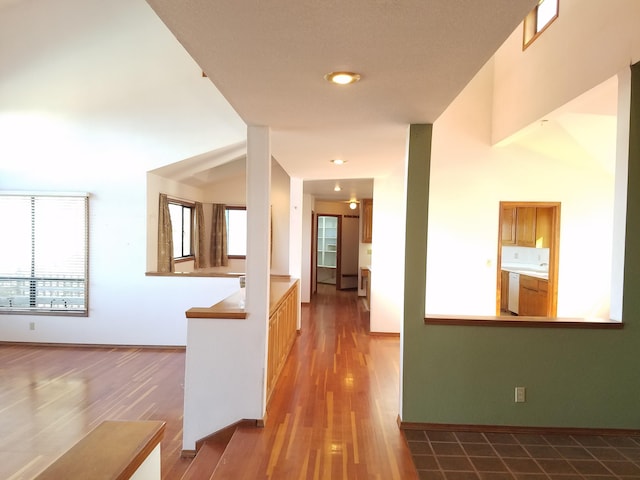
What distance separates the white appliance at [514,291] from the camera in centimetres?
601

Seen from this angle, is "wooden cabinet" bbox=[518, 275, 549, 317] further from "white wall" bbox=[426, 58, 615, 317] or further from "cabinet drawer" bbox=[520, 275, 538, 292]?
"white wall" bbox=[426, 58, 615, 317]

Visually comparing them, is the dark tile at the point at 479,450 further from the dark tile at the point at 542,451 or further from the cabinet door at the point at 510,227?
the cabinet door at the point at 510,227

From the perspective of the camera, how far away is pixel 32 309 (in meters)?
4.98

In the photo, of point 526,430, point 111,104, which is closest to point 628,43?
point 526,430

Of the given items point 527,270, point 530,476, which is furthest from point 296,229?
point 527,270

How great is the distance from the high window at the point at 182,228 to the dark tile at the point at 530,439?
17.5 ft

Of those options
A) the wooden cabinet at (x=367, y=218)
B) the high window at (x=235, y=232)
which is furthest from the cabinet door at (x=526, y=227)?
the high window at (x=235, y=232)

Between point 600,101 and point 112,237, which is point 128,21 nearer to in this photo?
point 112,237

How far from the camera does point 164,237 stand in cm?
527

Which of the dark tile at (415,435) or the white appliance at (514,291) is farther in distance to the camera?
the white appliance at (514,291)

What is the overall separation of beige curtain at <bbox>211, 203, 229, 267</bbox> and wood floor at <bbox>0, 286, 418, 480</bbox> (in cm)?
255

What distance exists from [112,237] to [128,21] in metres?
2.89

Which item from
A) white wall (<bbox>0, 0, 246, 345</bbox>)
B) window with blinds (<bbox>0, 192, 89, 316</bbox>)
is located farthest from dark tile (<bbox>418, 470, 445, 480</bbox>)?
window with blinds (<bbox>0, 192, 89, 316</bbox>)

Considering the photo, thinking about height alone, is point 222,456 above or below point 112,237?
below
